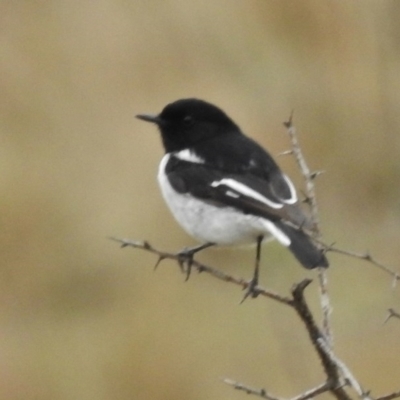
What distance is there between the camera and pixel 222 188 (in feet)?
10.1

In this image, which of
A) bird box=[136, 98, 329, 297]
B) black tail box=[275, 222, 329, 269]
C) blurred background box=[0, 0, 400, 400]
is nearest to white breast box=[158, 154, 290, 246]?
bird box=[136, 98, 329, 297]

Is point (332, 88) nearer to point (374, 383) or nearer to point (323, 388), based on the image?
point (374, 383)

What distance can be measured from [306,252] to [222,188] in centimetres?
56

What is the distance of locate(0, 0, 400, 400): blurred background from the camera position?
6355 millimetres

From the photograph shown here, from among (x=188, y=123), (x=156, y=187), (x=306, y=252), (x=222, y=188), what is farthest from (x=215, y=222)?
(x=156, y=187)

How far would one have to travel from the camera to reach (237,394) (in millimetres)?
6297

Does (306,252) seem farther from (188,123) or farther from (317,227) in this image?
(188,123)

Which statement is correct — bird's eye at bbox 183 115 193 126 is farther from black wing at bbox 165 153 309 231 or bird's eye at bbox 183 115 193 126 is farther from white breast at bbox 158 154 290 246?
white breast at bbox 158 154 290 246

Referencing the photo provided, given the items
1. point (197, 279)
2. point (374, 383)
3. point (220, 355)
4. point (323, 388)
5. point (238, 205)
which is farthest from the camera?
point (197, 279)

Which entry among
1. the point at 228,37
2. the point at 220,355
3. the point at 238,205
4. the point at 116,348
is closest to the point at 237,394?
the point at 220,355

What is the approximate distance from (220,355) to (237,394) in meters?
0.28

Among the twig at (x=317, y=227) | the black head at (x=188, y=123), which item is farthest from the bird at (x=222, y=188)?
the twig at (x=317, y=227)

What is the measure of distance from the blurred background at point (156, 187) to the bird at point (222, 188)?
8.33ft

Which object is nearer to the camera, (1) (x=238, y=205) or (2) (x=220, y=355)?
(1) (x=238, y=205)
